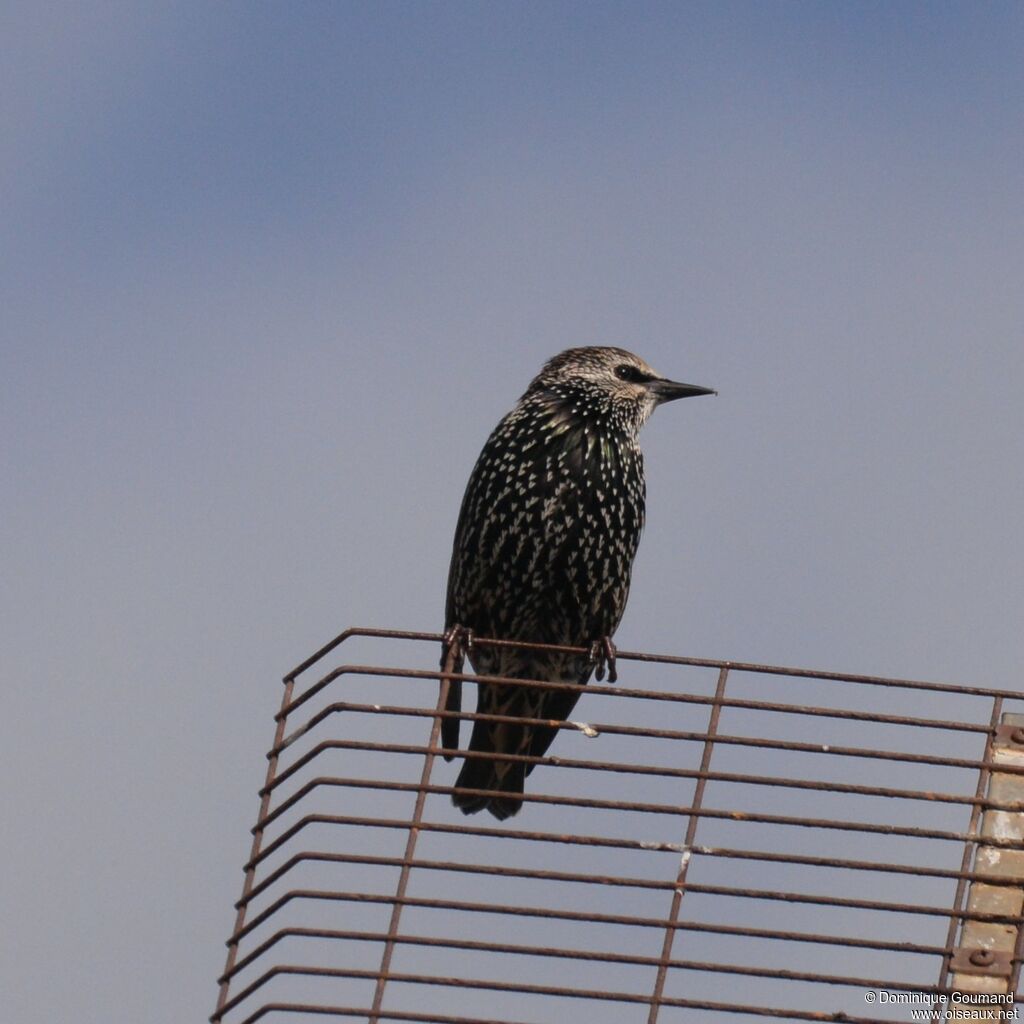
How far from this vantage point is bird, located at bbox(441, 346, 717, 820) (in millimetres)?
6969

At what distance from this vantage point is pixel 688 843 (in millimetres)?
3705

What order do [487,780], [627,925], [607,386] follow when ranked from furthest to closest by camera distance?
[607,386] < [487,780] < [627,925]

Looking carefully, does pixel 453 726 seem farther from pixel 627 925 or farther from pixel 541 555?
pixel 627 925

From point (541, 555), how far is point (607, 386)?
94cm

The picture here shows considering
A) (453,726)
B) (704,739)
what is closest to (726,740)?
(704,739)

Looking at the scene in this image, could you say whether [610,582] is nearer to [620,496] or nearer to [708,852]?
[620,496]

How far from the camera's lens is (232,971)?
11.8 feet

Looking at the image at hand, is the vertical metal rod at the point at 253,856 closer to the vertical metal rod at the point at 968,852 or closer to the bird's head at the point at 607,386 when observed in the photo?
the vertical metal rod at the point at 968,852

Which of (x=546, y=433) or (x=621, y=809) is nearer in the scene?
(x=621, y=809)

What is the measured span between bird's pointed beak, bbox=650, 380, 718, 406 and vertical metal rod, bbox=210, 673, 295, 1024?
396cm

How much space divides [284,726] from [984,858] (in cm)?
134

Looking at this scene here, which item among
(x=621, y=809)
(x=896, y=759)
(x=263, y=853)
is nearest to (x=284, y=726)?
(x=263, y=853)

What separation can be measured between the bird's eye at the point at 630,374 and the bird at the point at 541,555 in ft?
1.14

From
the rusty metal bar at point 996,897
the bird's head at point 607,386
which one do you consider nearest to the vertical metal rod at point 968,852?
the rusty metal bar at point 996,897
